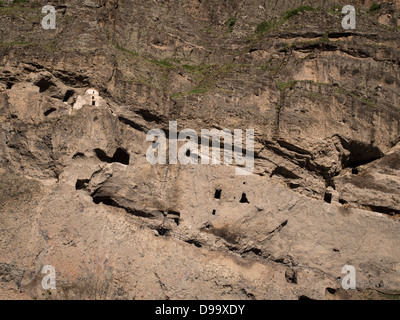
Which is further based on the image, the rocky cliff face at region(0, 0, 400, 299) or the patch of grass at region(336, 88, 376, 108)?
the patch of grass at region(336, 88, 376, 108)

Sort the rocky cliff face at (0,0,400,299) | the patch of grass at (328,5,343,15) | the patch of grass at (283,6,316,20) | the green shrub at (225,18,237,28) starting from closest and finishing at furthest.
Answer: the rocky cliff face at (0,0,400,299), the patch of grass at (283,6,316,20), the patch of grass at (328,5,343,15), the green shrub at (225,18,237,28)

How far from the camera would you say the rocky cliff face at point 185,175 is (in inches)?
580

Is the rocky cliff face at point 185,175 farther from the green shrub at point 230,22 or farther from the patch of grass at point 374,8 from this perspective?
the green shrub at point 230,22

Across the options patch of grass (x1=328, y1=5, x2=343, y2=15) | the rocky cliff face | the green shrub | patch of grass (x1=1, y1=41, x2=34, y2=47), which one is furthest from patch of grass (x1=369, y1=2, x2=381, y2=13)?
patch of grass (x1=1, y1=41, x2=34, y2=47)

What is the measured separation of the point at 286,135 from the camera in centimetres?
1734

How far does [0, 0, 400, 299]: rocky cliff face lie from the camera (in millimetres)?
14734

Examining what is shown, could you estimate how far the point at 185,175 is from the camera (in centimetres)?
1659

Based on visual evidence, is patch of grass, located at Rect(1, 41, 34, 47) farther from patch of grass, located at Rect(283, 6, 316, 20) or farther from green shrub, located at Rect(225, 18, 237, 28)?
patch of grass, located at Rect(283, 6, 316, 20)

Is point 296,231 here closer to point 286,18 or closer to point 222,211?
point 222,211

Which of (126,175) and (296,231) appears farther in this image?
(296,231)

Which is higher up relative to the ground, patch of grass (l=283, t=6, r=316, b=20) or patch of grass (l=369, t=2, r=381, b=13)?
patch of grass (l=369, t=2, r=381, b=13)

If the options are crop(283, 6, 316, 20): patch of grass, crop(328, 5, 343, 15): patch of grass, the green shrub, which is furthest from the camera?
the green shrub

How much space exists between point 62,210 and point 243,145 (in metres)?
7.31

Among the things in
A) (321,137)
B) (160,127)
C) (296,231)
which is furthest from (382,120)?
(160,127)
